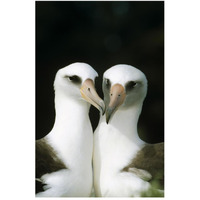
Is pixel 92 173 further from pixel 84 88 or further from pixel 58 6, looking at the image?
pixel 58 6

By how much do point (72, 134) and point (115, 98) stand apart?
49 cm

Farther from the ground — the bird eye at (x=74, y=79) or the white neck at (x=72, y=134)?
the bird eye at (x=74, y=79)

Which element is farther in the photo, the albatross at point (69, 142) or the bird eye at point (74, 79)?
the bird eye at point (74, 79)

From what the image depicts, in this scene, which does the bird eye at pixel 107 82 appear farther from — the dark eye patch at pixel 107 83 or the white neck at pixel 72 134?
the white neck at pixel 72 134

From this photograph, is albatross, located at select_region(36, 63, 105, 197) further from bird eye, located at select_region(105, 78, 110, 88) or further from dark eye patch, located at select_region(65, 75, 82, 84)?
bird eye, located at select_region(105, 78, 110, 88)

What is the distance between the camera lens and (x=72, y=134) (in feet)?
11.5

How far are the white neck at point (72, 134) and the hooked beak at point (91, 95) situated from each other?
14 centimetres

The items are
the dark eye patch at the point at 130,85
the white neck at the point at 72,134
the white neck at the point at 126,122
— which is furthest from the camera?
the white neck at the point at 126,122

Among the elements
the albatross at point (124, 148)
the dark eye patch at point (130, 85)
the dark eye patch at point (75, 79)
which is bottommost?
the albatross at point (124, 148)

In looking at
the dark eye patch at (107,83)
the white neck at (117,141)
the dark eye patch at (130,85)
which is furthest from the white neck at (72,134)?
the dark eye patch at (130,85)

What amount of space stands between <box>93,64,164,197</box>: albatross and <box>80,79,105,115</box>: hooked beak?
0.25 ft

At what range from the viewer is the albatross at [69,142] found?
329 cm

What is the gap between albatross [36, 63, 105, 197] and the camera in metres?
3.29

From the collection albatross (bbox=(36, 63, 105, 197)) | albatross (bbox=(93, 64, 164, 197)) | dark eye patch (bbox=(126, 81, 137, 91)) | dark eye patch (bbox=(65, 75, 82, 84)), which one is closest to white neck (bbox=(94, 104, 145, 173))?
albatross (bbox=(93, 64, 164, 197))
